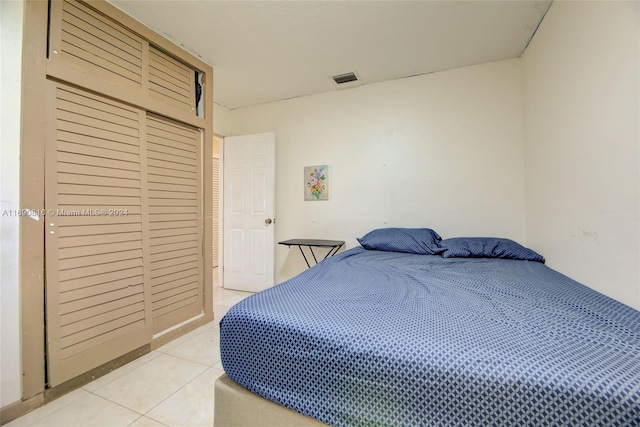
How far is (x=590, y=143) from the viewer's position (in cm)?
148

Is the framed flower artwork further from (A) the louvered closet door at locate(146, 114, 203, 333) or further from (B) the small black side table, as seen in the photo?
(A) the louvered closet door at locate(146, 114, 203, 333)

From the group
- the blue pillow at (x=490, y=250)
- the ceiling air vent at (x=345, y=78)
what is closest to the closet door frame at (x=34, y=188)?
the ceiling air vent at (x=345, y=78)

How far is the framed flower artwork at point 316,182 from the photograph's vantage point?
3.28m

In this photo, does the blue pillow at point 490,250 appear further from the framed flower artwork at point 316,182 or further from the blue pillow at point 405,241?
the framed flower artwork at point 316,182

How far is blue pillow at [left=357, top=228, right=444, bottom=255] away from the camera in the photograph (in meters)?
2.42

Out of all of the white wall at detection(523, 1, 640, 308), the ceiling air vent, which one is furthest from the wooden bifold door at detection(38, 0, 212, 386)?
the white wall at detection(523, 1, 640, 308)

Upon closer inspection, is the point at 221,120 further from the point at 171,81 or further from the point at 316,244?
the point at 316,244

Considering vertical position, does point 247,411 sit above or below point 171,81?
below

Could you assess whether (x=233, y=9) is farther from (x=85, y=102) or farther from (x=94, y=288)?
(x=94, y=288)

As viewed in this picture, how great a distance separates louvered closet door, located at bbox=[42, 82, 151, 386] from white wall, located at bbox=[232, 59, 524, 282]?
1.82 metres

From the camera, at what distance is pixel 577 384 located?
0.61 metres

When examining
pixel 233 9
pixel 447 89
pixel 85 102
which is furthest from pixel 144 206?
pixel 447 89

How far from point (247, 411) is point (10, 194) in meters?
1.63

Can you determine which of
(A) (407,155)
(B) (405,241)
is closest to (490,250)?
(B) (405,241)
